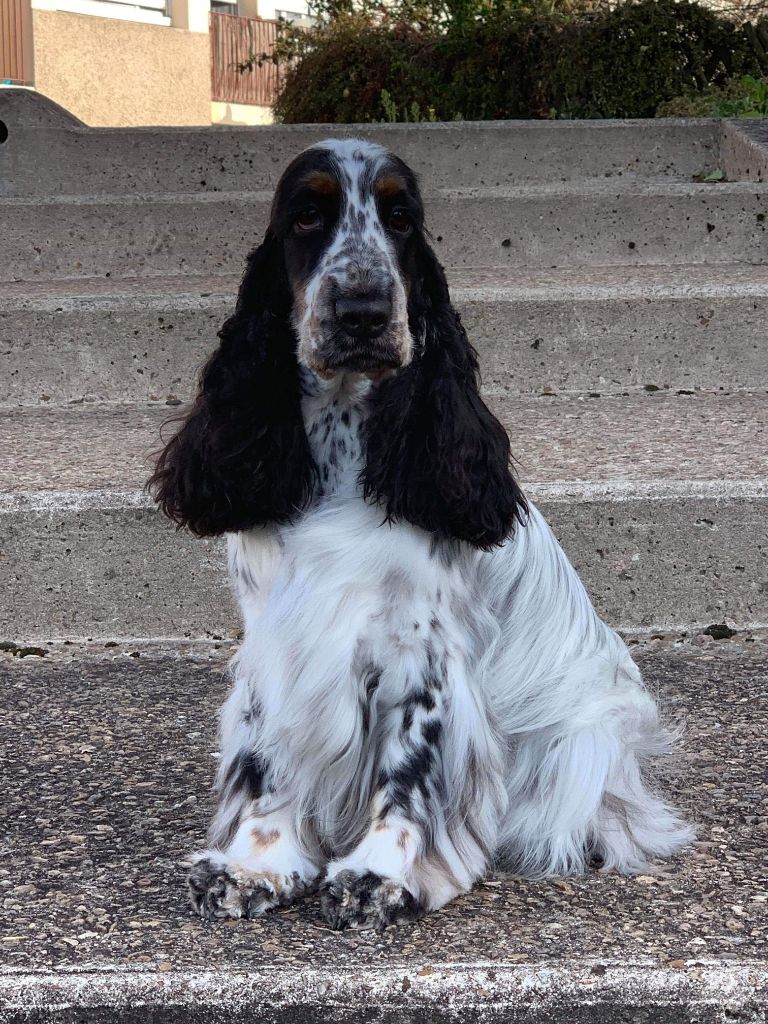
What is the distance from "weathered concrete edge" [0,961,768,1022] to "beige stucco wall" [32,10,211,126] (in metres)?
16.3

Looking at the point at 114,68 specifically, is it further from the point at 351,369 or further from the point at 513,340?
the point at 351,369

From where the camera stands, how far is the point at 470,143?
7410mm

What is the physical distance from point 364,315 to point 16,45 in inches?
655

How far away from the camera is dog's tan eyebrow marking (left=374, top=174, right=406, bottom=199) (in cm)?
243

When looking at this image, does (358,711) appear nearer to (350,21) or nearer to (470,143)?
(470,143)

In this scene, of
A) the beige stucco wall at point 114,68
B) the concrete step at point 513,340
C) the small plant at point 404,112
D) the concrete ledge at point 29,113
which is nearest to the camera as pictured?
the concrete step at point 513,340

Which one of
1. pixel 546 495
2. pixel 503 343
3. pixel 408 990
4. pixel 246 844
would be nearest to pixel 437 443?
pixel 246 844

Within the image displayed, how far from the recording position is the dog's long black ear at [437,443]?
97.3 inches

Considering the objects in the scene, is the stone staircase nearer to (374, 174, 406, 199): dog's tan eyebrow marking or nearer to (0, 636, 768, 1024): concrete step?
(0, 636, 768, 1024): concrete step

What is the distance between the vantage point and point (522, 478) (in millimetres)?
3957

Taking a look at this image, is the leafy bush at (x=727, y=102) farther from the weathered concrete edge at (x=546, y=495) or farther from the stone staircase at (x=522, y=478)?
the weathered concrete edge at (x=546, y=495)

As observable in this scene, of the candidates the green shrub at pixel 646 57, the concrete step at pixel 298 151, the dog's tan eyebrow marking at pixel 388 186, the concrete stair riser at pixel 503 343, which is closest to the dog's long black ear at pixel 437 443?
the dog's tan eyebrow marking at pixel 388 186

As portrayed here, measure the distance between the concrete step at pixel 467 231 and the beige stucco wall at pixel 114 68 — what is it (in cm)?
1171

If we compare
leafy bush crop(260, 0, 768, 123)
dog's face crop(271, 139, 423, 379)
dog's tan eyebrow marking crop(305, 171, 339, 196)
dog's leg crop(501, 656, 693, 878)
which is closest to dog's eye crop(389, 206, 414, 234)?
dog's face crop(271, 139, 423, 379)
